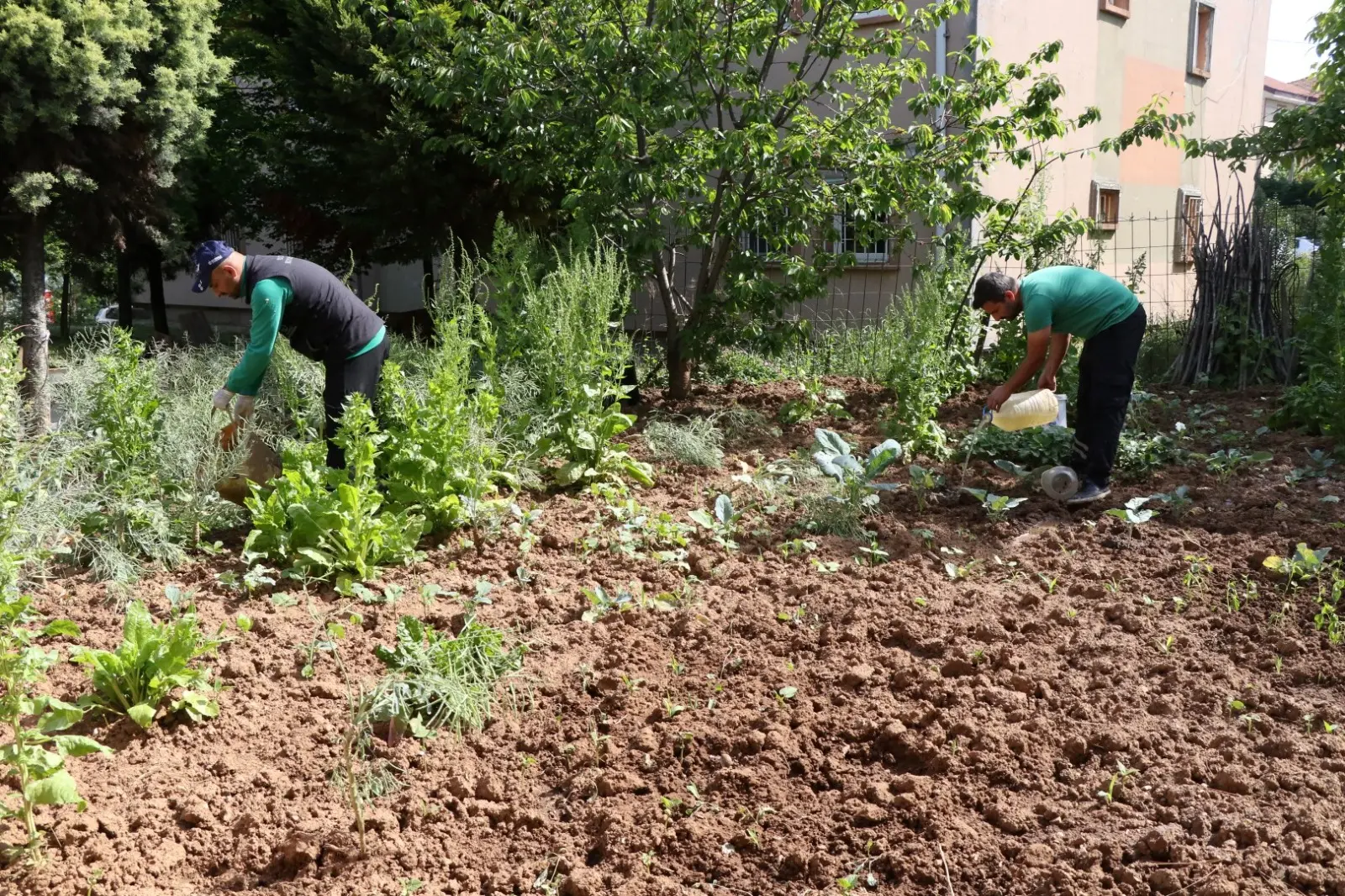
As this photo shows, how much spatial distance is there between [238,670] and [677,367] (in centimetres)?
477

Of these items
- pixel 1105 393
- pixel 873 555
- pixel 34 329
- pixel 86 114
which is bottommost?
pixel 873 555

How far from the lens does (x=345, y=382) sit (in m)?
5.08

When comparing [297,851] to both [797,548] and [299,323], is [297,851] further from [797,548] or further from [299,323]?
[299,323]

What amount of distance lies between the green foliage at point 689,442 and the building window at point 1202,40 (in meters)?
13.2

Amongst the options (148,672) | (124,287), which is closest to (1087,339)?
(148,672)

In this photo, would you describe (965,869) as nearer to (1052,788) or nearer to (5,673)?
(1052,788)

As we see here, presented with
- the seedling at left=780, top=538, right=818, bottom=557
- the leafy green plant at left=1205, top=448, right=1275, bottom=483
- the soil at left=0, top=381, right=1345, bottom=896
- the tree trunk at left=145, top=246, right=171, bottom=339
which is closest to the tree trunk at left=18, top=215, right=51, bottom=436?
the soil at left=0, top=381, right=1345, bottom=896

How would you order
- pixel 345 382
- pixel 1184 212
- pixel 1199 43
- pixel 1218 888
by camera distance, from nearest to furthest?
pixel 1218 888 → pixel 345 382 → pixel 1184 212 → pixel 1199 43

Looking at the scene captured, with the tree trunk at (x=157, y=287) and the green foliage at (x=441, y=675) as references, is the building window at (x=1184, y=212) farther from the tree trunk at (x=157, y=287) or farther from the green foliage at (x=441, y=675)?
the green foliage at (x=441, y=675)

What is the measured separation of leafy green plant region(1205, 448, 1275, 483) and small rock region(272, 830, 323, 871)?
491 centimetres

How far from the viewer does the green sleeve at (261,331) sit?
468cm

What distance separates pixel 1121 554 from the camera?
4.60 m

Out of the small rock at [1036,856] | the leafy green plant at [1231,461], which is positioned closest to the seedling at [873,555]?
the small rock at [1036,856]

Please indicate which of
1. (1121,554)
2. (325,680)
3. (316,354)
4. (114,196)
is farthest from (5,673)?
(114,196)
